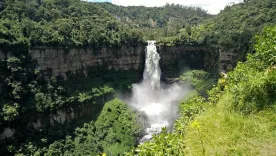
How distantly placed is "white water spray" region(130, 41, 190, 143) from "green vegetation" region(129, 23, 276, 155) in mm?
24705

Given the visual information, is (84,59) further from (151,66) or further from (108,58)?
(151,66)

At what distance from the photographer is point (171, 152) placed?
15.9 ft

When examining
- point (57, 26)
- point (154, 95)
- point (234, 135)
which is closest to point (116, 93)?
point (154, 95)

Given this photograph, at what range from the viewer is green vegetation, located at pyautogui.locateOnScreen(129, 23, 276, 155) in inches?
190

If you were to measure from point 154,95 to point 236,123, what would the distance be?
33815mm

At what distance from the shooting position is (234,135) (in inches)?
198

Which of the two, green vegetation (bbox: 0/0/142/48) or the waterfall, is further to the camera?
the waterfall

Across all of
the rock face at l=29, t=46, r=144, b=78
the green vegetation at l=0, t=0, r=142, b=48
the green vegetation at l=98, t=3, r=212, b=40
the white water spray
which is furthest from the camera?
the green vegetation at l=98, t=3, r=212, b=40

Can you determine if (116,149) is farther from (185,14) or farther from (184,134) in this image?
(185,14)

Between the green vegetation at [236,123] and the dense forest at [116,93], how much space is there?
0.7 inches

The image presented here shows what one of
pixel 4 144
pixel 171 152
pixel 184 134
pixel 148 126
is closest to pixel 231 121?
pixel 184 134

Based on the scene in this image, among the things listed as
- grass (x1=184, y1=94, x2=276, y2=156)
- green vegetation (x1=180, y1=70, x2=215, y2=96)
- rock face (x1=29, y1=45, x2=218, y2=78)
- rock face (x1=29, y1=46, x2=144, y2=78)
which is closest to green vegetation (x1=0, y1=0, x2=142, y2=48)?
rock face (x1=29, y1=46, x2=144, y2=78)

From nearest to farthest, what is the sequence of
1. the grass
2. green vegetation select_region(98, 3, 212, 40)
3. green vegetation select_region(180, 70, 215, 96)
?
1. the grass
2. green vegetation select_region(180, 70, 215, 96)
3. green vegetation select_region(98, 3, 212, 40)

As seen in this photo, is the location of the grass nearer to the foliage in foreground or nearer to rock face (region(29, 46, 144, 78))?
the foliage in foreground
